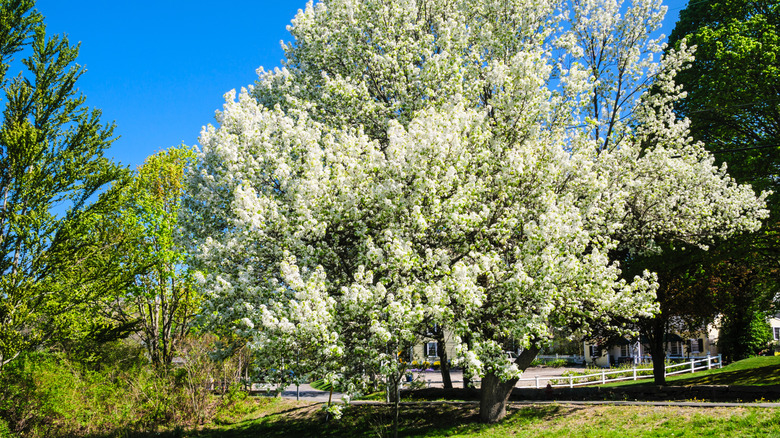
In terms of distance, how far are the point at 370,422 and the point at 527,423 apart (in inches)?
215

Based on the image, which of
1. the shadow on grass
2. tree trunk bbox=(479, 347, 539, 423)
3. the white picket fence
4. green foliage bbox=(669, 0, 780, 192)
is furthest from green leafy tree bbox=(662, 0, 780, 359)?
the shadow on grass

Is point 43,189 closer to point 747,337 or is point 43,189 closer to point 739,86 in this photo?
point 739,86

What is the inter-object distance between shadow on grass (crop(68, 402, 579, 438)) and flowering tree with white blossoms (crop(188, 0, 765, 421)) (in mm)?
1063

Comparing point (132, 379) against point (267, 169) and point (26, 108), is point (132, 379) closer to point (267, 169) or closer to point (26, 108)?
point (26, 108)

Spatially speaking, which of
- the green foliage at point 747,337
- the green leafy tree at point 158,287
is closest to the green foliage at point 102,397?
the green leafy tree at point 158,287

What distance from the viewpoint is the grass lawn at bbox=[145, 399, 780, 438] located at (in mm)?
11481

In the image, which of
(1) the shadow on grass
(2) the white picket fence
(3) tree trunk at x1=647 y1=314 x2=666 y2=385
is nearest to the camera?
(1) the shadow on grass

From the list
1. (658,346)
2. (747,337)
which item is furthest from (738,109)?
(747,337)

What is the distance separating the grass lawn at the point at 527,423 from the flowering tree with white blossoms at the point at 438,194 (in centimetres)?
128

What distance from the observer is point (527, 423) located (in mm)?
14625

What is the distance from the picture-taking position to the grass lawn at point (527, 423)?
11481 millimetres

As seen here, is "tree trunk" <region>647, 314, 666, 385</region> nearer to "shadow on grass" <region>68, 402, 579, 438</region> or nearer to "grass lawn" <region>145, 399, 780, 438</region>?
"grass lawn" <region>145, 399, 780, 438</region>

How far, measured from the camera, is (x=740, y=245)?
18.6m

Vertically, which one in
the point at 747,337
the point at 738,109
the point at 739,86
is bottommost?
the point at 747,337
